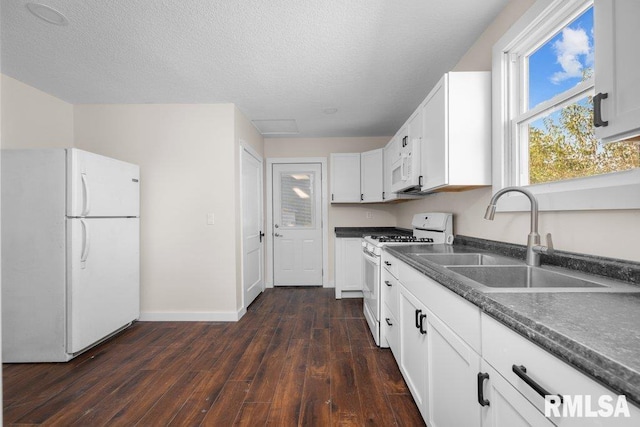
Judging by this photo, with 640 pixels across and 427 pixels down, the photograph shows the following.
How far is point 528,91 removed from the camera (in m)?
1.68

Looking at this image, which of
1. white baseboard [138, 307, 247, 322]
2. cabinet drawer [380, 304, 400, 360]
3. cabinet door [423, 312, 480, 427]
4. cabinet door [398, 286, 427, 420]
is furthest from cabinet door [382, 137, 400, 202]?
white baseboard [138, 307, 247, 322]

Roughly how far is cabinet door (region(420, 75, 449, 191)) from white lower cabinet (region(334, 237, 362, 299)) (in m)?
1.73

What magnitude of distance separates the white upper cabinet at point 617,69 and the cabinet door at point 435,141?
935 mm

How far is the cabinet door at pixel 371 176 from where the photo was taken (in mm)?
4086

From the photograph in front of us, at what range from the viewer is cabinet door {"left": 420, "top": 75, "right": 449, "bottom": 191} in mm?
1827

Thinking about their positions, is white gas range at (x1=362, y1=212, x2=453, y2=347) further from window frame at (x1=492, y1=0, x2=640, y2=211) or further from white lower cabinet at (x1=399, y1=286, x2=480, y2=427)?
window frame at (x1=492, y1=0, x2=640, y2=211)

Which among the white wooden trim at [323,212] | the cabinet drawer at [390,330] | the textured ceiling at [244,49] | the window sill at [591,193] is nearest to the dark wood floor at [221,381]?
the cabinet drawer at [390,330]

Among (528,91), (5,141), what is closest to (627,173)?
(528,91)

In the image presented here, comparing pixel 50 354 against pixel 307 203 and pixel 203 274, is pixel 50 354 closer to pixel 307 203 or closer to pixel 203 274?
pixel 203 274

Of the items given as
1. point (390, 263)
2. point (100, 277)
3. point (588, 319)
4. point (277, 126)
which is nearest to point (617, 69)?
point (588, 319)

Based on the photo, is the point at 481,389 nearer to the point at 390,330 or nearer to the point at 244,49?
the point at 390,330

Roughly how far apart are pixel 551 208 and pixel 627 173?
343 mm

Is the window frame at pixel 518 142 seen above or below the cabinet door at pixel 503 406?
above

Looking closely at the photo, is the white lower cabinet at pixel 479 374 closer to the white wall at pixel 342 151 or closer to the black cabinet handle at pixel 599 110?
the black cabinet handle at pixel 599 110
